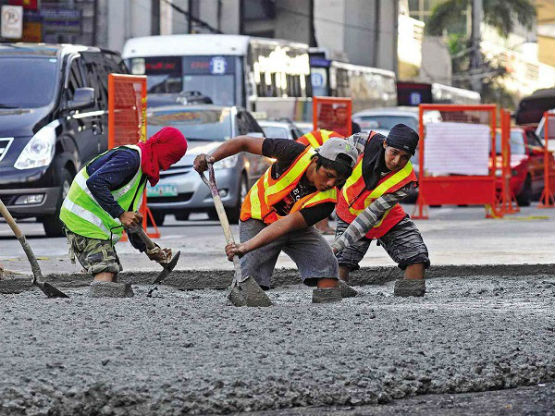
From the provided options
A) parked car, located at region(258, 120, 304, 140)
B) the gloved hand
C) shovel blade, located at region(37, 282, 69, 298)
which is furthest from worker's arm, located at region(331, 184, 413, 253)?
parked car, located at region(258, 120, 304, 140)

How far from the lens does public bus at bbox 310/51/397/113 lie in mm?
41719

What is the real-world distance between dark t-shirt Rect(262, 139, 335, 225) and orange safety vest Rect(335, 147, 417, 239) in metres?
1.01

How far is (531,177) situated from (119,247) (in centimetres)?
1507

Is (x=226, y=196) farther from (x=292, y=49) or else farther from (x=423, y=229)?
(x=292, y=49)

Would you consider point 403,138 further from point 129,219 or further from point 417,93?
point 417,93

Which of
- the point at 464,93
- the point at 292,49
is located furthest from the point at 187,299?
the point at 464,93

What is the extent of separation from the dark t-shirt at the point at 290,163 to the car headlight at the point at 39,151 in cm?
755

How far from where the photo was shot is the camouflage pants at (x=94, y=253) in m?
9.93

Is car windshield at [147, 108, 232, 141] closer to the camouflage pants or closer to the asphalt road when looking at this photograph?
the asphalt road

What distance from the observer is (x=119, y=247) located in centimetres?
1498

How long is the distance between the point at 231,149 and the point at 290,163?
35 cm

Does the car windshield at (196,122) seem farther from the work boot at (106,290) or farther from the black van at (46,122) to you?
the work boot at (106,290)

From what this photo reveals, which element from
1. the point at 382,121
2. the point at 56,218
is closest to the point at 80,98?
the point at 56,218

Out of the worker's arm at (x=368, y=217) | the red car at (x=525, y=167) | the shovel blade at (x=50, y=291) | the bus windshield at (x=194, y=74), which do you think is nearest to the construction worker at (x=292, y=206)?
the worker's arm at (x=368, y=217)
